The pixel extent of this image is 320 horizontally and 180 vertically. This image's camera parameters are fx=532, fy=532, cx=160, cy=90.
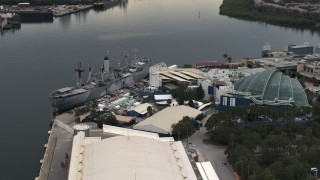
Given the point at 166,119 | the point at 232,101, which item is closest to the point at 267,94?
the point at 232,101

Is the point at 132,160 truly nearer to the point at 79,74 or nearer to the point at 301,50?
the point at 79,74

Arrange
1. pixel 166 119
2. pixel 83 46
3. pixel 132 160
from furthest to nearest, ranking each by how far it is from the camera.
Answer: pixel 83 46, pixel 166 119, pixel 132 160

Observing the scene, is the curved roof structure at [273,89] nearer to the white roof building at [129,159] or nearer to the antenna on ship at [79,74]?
the white roof building at [129,159]

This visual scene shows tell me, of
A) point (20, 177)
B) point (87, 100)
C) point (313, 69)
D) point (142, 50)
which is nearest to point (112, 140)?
point (20, 177)

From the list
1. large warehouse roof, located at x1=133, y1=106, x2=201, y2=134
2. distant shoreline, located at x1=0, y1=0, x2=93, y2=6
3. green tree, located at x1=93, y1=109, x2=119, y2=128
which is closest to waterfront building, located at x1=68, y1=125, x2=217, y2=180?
large warehouse roof, located at x1=133, y1=106, x2=201, y2=134

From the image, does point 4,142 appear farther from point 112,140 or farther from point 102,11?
point 102,11

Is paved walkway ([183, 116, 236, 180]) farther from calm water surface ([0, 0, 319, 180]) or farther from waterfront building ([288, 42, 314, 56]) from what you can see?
waterfront building ([288, 42, 314, 56])

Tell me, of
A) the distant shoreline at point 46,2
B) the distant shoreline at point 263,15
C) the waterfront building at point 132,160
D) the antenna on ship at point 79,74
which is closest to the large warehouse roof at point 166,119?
the waterfront building at point 132,160
